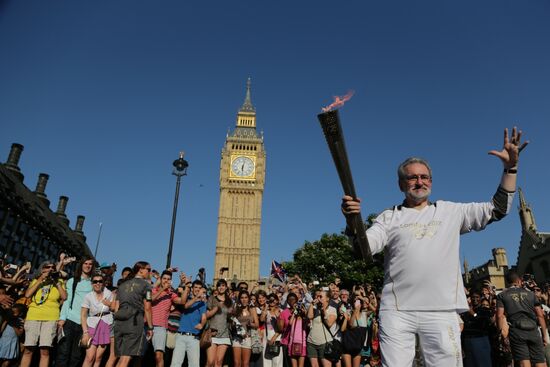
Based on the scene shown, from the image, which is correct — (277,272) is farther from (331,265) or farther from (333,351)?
(331,265)

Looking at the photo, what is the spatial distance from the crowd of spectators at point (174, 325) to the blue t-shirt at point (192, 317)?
0.02 meters

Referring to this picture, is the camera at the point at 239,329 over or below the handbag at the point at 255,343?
over

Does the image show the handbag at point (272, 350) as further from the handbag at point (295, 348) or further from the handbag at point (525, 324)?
the handbag at point (525, 324)

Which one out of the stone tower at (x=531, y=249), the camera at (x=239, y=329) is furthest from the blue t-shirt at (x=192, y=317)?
the stone tower at (x=531, y=249)

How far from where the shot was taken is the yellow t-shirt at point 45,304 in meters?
7.16

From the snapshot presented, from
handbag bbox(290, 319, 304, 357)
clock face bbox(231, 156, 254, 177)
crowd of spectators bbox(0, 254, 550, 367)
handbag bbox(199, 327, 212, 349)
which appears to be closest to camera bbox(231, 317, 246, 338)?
crowd of spectators bbox(0, 254, 550, 367)

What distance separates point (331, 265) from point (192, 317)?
28.4 meters

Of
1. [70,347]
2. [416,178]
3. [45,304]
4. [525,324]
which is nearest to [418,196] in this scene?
[416,178]

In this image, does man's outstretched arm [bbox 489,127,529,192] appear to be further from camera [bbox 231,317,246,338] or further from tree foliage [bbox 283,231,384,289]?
tree foliage [bbox 283,231,384,289]

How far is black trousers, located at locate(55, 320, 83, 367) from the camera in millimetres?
7273

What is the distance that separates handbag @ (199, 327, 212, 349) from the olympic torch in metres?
6.04

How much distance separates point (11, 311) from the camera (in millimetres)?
7062

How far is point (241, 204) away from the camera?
7819cm

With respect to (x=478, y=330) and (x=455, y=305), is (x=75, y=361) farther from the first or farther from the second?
(x=478, y=330)
